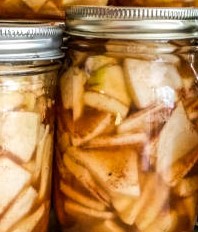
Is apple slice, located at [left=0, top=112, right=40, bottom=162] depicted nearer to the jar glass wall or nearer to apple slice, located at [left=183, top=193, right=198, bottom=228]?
the jar glass wall

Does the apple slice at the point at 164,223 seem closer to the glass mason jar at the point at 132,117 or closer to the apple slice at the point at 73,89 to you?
the glass mason jar at the point at 132,117

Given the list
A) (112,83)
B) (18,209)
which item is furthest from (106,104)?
(18,209)

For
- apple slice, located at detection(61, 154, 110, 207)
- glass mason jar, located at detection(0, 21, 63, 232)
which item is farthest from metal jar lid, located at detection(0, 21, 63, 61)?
apple slice, located at detection(61, 154, 110, 207)

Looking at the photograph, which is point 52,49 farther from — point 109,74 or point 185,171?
point 185,171

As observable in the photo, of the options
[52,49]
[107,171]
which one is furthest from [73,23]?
[107,171]

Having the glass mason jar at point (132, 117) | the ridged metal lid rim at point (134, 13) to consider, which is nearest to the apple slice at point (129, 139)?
the glass mason jar at point (132, 117)

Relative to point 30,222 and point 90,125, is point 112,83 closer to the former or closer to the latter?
point 90,125
